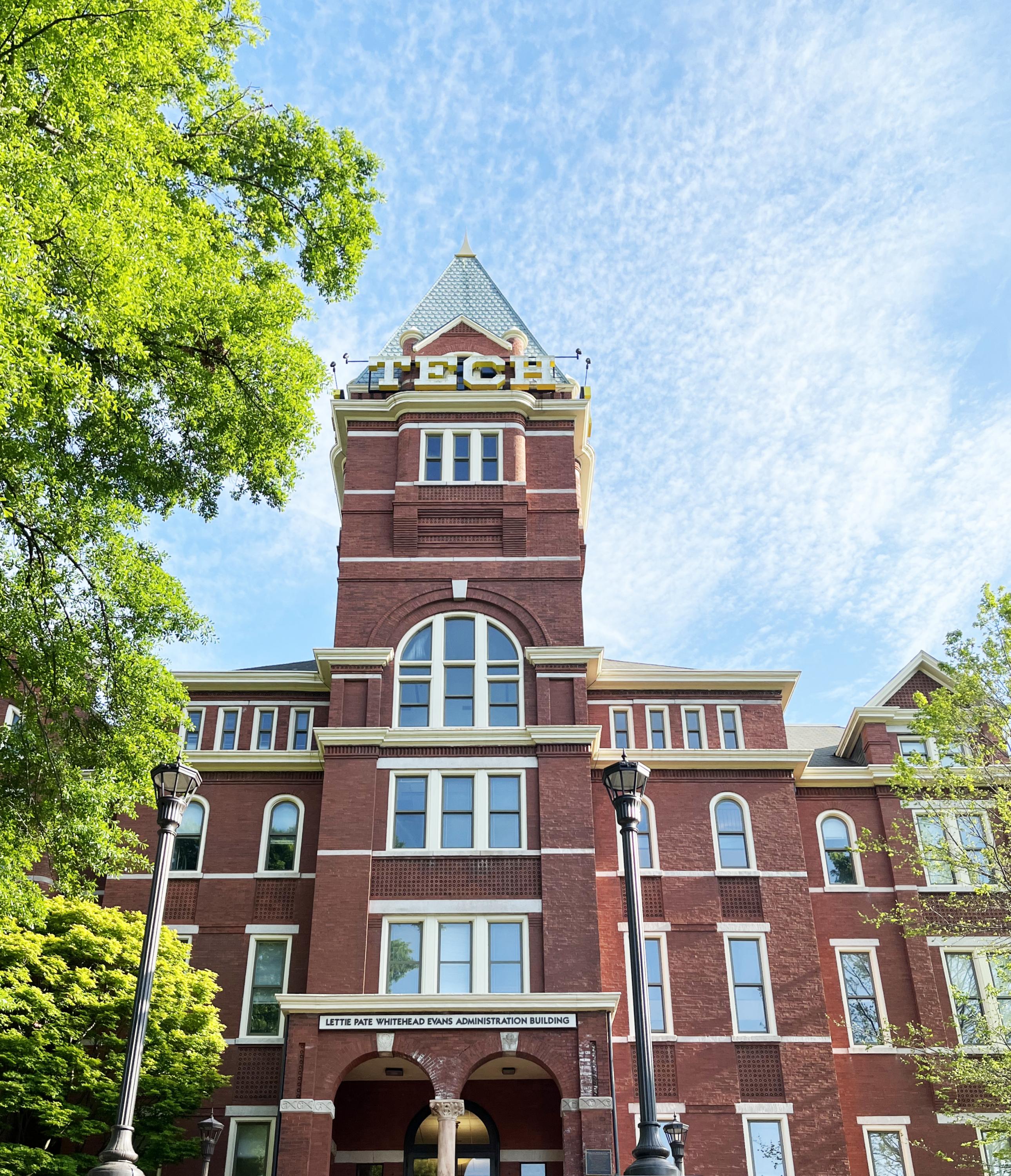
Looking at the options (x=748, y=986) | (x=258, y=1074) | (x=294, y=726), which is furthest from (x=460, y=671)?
(x=258, y=1074)

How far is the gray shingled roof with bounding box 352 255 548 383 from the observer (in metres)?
37.0

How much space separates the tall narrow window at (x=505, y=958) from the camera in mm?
26344

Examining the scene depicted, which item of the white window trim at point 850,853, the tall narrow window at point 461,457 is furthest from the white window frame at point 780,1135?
the tall narrow window at point 461,457

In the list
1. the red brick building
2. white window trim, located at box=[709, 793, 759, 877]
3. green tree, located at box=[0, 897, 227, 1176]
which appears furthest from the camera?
white window trim, located at box=[709, 793, 759, 877]

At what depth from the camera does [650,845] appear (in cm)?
3025

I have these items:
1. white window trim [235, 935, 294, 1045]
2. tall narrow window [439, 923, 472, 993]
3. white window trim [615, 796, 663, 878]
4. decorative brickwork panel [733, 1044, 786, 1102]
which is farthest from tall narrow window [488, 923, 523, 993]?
decorative brickwork panel [733, 1044, 786, 1102]

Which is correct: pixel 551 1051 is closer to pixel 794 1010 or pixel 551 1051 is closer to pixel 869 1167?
pixel 794 1010

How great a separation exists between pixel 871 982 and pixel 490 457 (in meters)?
17.3

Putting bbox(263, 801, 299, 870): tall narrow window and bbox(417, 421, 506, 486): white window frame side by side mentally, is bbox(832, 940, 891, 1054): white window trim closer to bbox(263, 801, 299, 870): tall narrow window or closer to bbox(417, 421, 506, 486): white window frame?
bbox(263, 801, 299, 870): tall narrow window

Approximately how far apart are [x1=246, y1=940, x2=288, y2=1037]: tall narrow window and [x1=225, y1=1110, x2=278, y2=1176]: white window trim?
1761 mm

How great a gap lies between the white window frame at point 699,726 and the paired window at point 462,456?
8228 millimetres

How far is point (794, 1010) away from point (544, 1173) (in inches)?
275

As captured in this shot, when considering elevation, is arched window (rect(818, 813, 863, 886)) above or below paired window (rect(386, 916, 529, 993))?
above

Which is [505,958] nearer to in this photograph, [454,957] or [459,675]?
[454,957]
